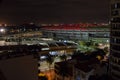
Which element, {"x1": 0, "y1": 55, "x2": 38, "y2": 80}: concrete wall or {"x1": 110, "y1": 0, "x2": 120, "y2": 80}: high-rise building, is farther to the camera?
{"x1": 110, "y1": 0, "x2": 120, "y2": 80}: high-rise building

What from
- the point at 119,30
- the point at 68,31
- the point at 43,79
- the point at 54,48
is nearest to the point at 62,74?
the point at 43,79

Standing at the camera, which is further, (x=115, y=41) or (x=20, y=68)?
(x=115, y=41)

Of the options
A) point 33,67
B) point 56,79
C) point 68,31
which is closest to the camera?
point 33,67

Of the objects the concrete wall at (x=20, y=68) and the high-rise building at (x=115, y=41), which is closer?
the concrete wall at (x=20, y=68)

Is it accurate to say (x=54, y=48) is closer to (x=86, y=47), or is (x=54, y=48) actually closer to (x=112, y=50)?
(x=86, y=47)

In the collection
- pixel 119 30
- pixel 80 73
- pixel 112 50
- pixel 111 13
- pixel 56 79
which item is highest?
pixel 111 13

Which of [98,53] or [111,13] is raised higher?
[111,13]

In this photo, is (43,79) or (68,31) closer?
(43,79)

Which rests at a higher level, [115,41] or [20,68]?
[115,41]
